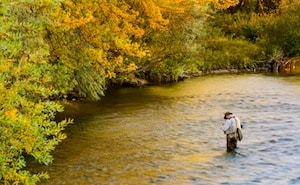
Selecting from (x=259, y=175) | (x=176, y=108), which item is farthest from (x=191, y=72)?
(x=259, y=175)

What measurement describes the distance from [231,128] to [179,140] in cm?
322

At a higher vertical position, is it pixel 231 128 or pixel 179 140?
pixel 231 128

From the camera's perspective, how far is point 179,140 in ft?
74.5

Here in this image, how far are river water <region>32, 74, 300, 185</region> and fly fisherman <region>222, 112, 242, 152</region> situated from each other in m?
0.39

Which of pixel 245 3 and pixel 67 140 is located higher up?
pixel 245 3

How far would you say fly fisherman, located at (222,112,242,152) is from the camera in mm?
20000

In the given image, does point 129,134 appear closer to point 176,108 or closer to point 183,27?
point 176,108

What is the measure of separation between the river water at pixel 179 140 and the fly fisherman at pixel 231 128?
1.29ft

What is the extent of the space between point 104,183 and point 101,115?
12.1 meters

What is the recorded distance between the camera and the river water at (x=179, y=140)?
17.6m

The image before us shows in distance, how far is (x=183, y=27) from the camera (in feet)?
130

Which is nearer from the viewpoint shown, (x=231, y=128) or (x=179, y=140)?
(x=231, y=128)

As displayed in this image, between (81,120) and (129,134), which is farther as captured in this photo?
(81,120)

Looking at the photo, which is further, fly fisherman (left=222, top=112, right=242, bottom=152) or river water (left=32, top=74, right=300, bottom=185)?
fly fisherman (left=222, top=112, right=242, bottom=152)
